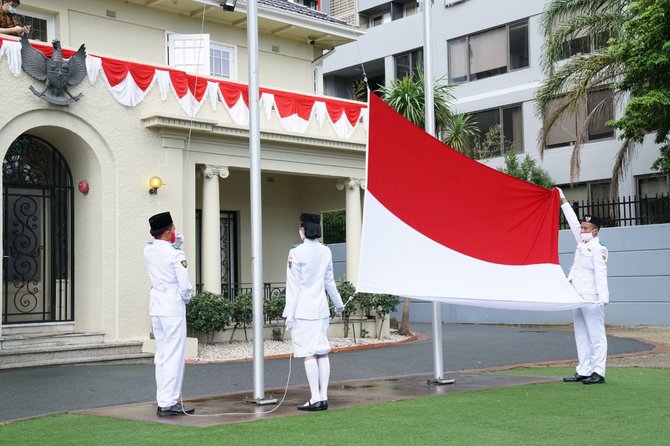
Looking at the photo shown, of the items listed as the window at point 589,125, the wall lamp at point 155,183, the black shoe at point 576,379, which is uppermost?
the window at point 589,125

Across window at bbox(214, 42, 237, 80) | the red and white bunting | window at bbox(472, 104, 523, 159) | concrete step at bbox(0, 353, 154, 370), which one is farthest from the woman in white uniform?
window at bbox(472, 104, 523, 159)

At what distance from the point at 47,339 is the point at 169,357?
719 centimetres

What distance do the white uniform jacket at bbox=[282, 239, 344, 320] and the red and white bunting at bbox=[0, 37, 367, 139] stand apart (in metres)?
8.07

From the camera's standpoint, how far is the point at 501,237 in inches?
435

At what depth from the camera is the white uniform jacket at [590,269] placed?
1179 cm

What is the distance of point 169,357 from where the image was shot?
9523mm

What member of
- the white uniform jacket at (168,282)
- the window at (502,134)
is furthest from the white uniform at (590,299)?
the window at (502,134)

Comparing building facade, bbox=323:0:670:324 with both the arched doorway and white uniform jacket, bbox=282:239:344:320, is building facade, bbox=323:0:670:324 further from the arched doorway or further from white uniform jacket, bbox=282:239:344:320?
white uniform jacket, bbox=282:239:344:320

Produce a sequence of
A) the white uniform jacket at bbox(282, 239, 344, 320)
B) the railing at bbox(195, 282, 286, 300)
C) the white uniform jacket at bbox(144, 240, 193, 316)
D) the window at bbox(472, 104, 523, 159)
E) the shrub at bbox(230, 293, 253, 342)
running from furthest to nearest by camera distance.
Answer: the window at bbox(472, 104, 523, 159) → the railing at bbox(195, 282, 286, 300) → the shrub at bbox(230, 293, 253, 342) → the white uniform jacket at bbox(282, 239, 344, 320) → the white uniform jacket at bbox(144, 240, 193, 316)

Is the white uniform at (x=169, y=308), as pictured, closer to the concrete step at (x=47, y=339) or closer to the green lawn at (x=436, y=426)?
the green lawn at (x=436, y=426)

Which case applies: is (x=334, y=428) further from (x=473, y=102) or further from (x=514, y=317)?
(x=473, y=102)

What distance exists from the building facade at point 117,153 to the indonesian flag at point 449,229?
25.4 ft

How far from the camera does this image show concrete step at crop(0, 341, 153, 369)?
14766mm

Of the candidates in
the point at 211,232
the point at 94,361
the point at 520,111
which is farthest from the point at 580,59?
the point at 94,361
